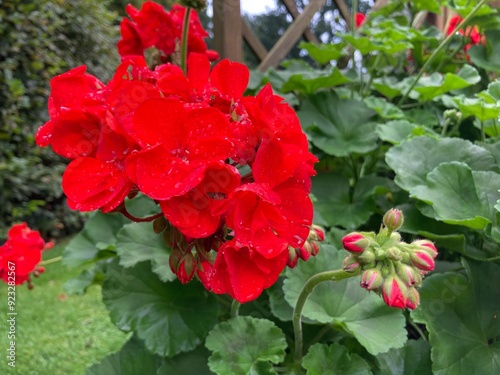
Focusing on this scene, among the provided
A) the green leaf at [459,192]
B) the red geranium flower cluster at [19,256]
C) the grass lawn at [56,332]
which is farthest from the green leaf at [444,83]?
the grass lawn at [56,332]

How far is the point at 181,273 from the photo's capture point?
0.57 m

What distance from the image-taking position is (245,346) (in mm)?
792

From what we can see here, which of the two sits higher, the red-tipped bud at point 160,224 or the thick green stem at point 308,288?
the red-tipped bud at point 160,224

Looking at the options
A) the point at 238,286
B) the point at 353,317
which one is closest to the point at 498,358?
the point at 353,317

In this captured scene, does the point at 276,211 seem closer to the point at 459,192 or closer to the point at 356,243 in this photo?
the point at 356,243

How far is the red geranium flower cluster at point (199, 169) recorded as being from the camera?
1.62 feet

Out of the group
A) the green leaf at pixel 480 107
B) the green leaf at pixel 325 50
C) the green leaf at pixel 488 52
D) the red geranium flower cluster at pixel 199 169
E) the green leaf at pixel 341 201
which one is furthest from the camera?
the green leaf at pixel 325 50

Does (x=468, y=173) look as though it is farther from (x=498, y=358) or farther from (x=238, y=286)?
(x=238, y=286)

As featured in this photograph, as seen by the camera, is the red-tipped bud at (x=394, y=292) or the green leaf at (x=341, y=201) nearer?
the red-tipped bud at (x=394, y=292)

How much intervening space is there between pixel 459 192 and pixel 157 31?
70cm

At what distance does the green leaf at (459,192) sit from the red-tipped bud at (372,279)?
1.14ft

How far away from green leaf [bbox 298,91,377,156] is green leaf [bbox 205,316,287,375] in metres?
0.59

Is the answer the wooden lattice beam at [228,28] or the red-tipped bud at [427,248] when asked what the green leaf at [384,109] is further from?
the wooden lattice beam at [228,28]

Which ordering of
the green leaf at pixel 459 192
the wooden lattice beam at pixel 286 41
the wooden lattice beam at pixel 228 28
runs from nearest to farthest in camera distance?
the green leaf at pixel 459 192 → the wooden lattice beam at pixel 228 28 → the wooden lattice beam at pixel 286 41
